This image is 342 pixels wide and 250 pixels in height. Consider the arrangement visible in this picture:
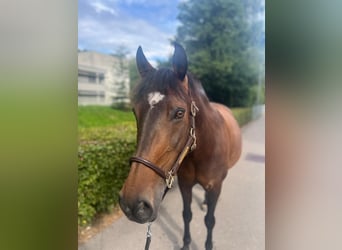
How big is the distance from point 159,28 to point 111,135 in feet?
1.23

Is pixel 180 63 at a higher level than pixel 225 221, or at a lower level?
higher

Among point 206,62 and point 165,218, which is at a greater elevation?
point 206,62

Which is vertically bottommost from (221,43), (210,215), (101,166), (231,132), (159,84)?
(210,215)

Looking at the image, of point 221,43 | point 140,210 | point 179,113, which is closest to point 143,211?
point 140,210

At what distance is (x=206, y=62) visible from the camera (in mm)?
892

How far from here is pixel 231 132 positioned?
95 centimetres

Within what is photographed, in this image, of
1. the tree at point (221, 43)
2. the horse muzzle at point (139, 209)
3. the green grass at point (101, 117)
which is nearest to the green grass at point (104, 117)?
the green grass at point (101, 117)

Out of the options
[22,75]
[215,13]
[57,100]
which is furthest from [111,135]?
[215,13]

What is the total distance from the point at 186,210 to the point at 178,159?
10.0 inches

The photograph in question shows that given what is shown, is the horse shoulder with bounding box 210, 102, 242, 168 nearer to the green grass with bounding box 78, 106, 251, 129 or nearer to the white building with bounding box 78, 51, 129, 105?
the green grass with bounding box 78, 106, 251, 129

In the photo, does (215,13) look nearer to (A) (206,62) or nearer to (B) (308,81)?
(A) (206,62)

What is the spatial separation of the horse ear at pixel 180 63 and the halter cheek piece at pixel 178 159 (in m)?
0.09

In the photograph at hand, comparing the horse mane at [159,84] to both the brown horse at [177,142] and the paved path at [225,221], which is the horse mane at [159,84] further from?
the paved path at [225,221]

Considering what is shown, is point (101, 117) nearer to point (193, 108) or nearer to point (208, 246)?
point (193, 108)
